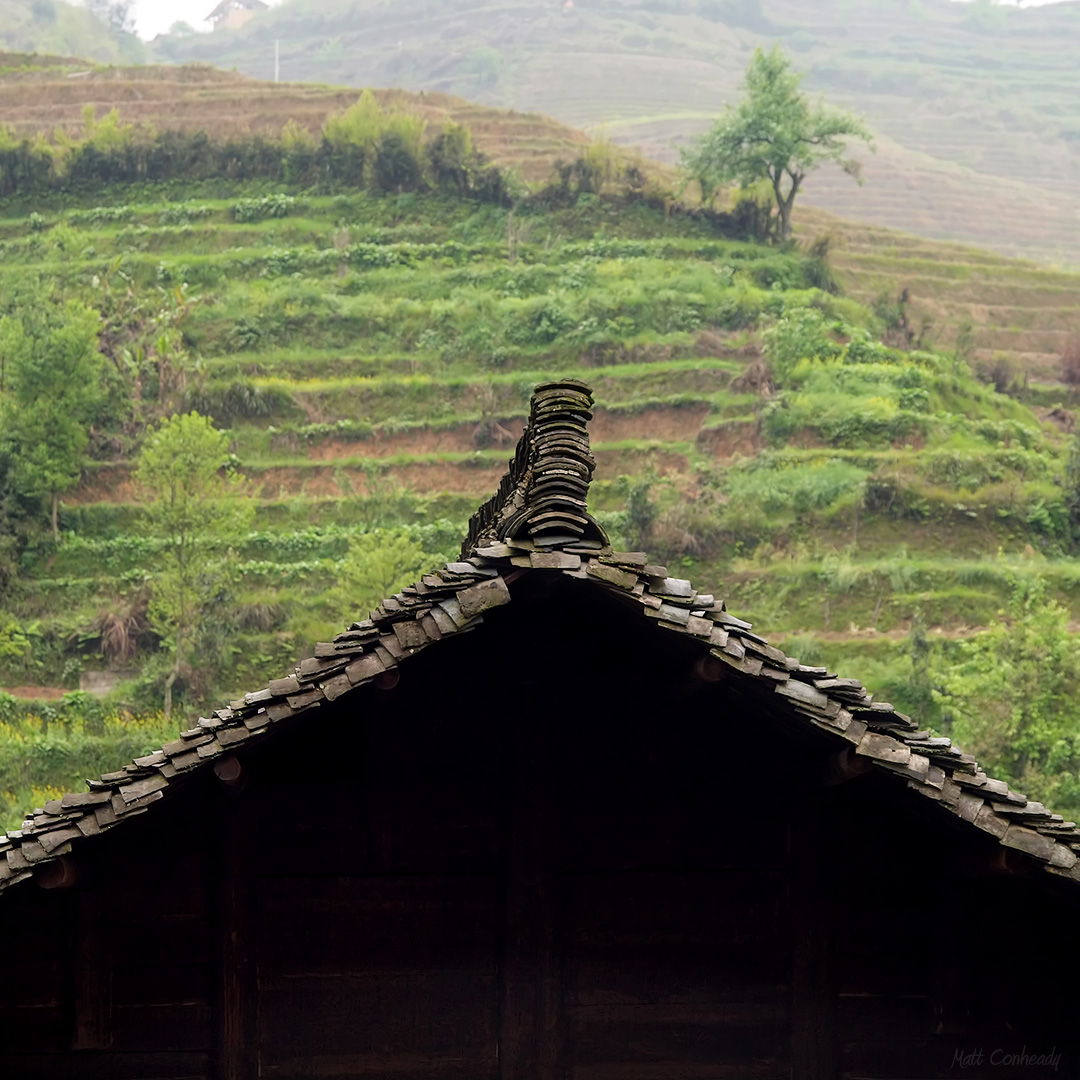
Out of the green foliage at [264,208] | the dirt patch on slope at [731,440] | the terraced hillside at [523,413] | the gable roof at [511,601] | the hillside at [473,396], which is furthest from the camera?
the green foliage at [264,208]

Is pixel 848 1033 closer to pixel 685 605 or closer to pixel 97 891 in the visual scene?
pixel 685 605

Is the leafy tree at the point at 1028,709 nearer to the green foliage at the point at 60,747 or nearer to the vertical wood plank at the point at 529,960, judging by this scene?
the green foliage at the point at 60,747

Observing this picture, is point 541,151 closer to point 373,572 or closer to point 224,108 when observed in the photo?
point 224,108

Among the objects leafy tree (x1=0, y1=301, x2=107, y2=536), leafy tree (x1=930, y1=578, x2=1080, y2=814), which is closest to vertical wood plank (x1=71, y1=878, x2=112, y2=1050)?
leafy tree (x1=930, y1=578, x2=1080, y2=814)

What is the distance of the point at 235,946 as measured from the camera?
511 cm

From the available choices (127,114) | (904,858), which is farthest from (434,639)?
(127,114)

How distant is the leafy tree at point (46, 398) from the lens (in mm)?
43719

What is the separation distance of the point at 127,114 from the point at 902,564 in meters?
47.8

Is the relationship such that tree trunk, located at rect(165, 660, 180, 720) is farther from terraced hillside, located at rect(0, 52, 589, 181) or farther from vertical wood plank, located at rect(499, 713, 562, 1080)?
terraced hillside, located at rect(0, 52, 589, 181)

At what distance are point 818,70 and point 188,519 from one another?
131620 mm

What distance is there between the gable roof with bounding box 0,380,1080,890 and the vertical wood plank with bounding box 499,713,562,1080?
872mm

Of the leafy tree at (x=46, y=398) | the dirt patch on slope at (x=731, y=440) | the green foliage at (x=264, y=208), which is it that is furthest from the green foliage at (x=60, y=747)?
the green foliage at (x=264, y=208)

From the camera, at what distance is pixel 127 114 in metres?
71.9

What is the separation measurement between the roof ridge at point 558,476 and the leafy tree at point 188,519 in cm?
3243
